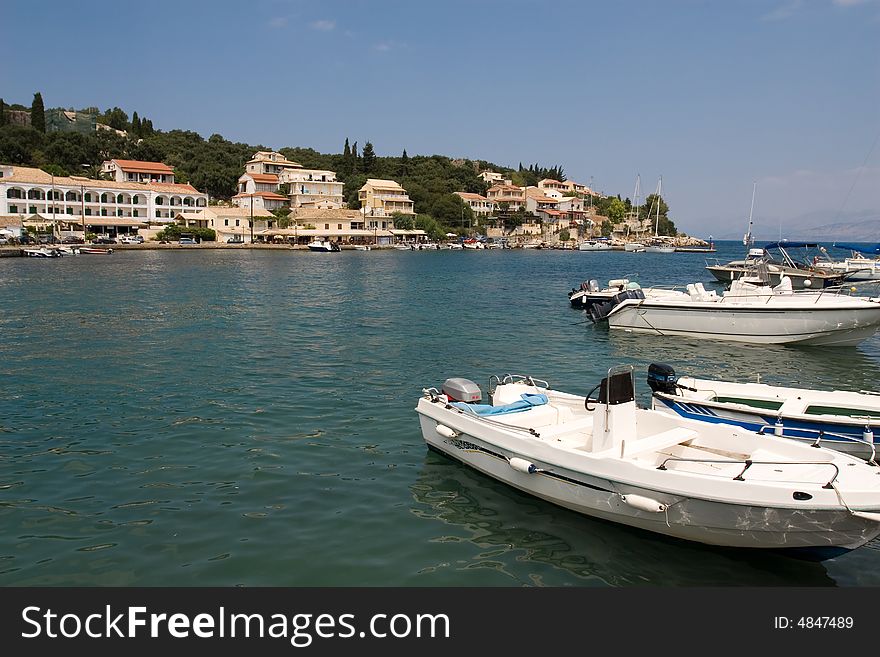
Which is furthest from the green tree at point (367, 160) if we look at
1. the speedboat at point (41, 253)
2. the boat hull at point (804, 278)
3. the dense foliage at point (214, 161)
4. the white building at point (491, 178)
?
the boat hull at point (804, 278)

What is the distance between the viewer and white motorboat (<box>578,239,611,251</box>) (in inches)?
5487

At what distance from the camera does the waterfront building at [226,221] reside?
105438 millimetres

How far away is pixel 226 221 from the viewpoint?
106875 millimetres

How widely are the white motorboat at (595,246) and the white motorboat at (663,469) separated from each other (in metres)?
132

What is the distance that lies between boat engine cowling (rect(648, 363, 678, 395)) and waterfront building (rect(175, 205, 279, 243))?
100133 mm

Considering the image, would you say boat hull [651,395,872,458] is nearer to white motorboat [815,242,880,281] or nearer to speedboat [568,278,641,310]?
speedboat [568,278,641,310]

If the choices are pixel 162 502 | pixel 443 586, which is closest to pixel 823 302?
pixel 443 586

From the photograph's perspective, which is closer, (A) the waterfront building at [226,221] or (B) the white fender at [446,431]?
(B) the white fender at [446,431]

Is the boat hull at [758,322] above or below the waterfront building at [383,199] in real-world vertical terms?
below

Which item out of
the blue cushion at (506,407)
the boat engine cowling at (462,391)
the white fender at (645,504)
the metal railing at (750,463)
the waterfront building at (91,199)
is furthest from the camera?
the waterfront building at (91,199)

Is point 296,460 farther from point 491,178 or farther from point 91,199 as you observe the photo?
point 491,178

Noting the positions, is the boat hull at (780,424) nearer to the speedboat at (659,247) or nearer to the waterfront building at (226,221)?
the waterfront building at (226,221)

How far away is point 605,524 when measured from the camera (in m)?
9.13

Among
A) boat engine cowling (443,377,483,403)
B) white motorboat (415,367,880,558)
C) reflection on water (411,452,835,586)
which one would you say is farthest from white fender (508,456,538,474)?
boat engine cowling (443,377,483,403)
